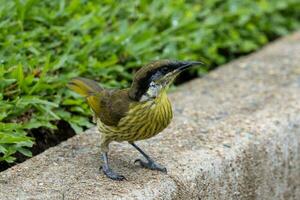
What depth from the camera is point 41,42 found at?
5566 mm

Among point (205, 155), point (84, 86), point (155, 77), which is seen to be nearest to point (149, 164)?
point (205, 155)

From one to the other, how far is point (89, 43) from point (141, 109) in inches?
64.8

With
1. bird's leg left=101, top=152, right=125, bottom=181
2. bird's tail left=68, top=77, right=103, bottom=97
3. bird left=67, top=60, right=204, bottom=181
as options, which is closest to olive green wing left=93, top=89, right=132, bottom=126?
bird left=67, top=60, right=204, bottom=181

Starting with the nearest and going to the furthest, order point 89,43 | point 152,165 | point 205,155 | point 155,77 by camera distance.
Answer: point 155,77 → point 152,165 → point 205,155 → point 89,43

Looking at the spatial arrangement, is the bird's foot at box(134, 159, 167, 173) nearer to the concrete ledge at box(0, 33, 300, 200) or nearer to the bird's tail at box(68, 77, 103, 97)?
the concrete ledge at box(0, 33, 300, 200)

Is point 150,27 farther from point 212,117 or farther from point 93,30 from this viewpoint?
point 212,117

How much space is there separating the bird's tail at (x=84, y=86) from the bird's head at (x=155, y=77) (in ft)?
1.53

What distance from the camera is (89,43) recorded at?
18.5 feet


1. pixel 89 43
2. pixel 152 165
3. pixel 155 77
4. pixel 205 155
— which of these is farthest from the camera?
pixel 89 43

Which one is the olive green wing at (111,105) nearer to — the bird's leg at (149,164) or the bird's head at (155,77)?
the bird's head at (155,77)

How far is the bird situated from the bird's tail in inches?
9.1

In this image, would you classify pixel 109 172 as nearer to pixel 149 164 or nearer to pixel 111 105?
pixel 149 164

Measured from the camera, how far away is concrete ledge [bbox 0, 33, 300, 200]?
3984 mm

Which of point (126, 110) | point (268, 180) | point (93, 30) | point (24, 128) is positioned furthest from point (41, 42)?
point (268, 180)
